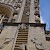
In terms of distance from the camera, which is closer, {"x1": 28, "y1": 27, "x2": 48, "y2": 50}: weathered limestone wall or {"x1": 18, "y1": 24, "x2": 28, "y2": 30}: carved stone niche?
{"x1": 28, "y1": 27, "x2": 48, "y2": 50}: weathered limestone wall

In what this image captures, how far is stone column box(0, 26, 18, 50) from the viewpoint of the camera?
755 centimetres

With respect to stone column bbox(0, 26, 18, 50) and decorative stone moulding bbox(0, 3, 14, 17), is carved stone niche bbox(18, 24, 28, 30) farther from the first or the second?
decorative stone moulding bbox(0, 3, 14, 17)

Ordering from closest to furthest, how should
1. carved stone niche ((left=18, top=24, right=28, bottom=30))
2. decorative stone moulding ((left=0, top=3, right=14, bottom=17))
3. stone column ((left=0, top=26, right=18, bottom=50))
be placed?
stone column ((left=0, top=26, right=18, bottom=50))
carved stone niche ((left=18, top=24, right=28, bottom=30))
decorative stone moulding ((left=0, top=3, right=14, bottom=17))

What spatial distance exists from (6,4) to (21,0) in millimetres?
1990

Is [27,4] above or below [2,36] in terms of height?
above

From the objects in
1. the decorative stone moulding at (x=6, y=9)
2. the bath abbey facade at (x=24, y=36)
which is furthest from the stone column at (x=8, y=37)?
the decorative stone moulding at (x=6, y=9)

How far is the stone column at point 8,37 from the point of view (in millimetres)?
7555

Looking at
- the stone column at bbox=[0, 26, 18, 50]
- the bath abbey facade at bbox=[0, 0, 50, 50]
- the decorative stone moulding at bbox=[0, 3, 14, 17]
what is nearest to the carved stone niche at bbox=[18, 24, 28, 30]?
the bath abbey facade at bbox=[0, 0, 50, 50]

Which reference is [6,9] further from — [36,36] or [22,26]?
[36,36]

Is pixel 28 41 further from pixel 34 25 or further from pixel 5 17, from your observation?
pixel 5 17

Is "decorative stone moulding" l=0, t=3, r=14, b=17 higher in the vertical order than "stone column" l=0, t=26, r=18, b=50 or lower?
higher

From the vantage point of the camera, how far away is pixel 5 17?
15469 mm

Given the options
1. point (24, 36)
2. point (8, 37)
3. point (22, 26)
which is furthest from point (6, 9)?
point (8, 37)

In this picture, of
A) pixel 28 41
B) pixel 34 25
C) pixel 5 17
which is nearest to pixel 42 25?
pixel 34 25
